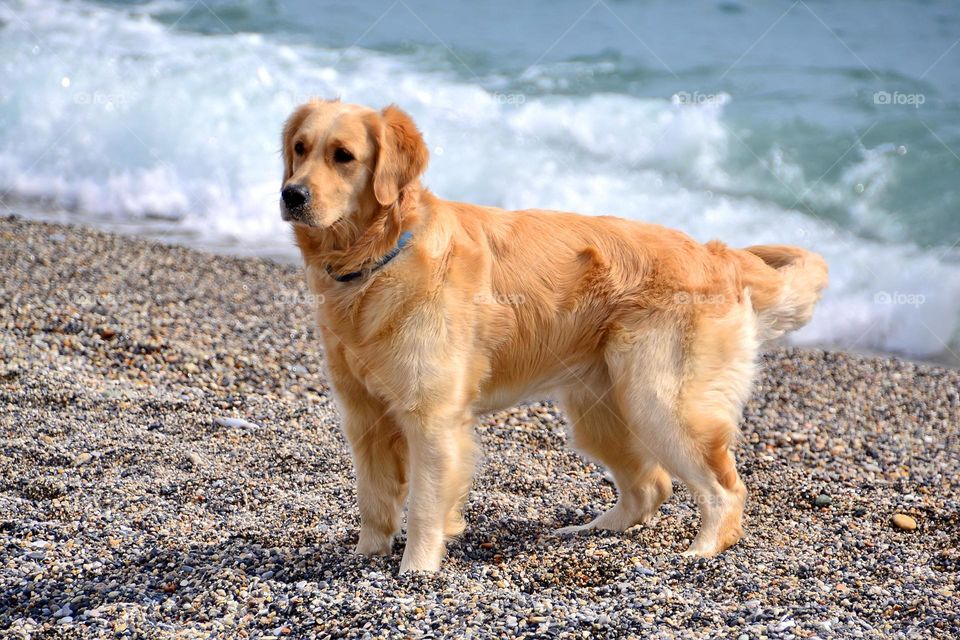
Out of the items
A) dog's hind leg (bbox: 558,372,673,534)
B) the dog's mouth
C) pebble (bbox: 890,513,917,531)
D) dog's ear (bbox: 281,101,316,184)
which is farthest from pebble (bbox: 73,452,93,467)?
pebble (bbox: 890,513,917,531)

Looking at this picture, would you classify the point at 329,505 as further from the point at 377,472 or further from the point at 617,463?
the point at 617,463

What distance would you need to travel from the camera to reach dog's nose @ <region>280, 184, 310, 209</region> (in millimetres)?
3580

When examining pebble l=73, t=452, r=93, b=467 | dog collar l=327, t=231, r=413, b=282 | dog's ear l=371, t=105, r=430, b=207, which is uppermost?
dog's ear l=371, t=105, r=430, b=207

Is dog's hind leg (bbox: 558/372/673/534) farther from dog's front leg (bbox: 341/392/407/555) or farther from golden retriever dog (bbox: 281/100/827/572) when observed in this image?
dog's front leg (bbox: 341/392/407/555)

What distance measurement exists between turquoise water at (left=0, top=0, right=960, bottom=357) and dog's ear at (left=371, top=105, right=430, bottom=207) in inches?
219

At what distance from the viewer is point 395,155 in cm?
374

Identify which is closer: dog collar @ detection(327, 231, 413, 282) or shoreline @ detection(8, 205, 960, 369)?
dog collar @ detection(327, 231, 413, 282)

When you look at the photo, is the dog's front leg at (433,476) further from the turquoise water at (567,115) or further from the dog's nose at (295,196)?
the turquoise water at (567,115)

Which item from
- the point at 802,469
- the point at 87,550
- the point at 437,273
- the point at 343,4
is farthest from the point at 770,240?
the point at 343,4

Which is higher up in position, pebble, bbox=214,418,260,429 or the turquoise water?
the turquoise water

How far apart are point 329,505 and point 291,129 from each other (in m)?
1.72

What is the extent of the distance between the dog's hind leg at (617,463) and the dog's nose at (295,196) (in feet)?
4.82

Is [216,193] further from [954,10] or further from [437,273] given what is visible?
[954,10]

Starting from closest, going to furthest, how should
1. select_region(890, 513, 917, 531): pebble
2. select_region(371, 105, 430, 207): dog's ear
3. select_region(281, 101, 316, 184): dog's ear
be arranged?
select_region(371, 105, 430, 207): dog's ear < select_region(281, 101, 316, 184): dog's ear < select_region(890, 513, 917, 531): pebble
